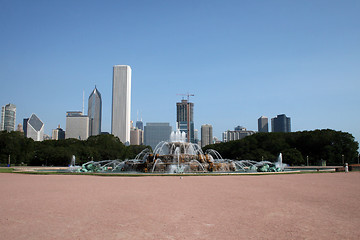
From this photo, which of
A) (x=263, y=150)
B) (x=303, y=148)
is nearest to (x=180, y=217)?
(x=263, y=150)

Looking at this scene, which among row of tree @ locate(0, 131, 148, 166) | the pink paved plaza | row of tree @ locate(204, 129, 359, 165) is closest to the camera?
the pink paved plaza

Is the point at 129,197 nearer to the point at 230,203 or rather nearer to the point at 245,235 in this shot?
the point at 230,203

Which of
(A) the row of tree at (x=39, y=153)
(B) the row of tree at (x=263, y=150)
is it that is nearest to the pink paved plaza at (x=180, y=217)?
(B) the row of tree at (x=263, y=150)

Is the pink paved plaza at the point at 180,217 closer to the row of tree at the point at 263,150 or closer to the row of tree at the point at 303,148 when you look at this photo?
the row of tree at the point at 303,148

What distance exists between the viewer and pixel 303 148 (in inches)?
3159

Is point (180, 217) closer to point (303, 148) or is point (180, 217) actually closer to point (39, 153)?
point (303, 148)

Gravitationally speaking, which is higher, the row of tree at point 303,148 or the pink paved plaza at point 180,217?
the row of tree at point 303,148

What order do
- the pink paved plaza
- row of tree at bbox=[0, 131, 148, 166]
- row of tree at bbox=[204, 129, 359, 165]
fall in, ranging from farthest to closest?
row of tree at bbox=[0, 131, 148, 166]
row of tree at bbox=[204, 129, 359, 165]
the pink paved plaza

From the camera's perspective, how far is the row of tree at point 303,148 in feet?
232

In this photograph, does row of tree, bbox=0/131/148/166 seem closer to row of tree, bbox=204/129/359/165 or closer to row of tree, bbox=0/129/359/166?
row of tree, bbox=0/129/359/166

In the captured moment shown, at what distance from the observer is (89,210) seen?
10508 mm

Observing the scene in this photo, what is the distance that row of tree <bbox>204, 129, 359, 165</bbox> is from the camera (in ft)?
232

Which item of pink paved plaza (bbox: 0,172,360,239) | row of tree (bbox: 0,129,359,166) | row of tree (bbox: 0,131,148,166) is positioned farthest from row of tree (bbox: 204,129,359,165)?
pink paved plaza (bbox: 0,172,360,239)

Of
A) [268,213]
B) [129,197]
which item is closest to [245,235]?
[268,213]
